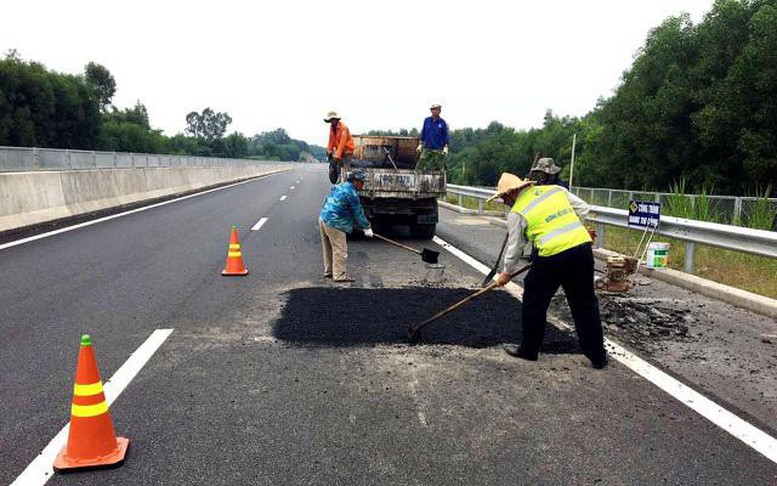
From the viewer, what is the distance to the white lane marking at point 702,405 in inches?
131

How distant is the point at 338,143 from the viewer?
11211 mm

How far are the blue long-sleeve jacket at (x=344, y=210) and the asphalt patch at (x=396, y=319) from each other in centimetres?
101

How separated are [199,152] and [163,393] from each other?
149 m

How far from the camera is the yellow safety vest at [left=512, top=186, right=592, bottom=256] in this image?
4.50 meters

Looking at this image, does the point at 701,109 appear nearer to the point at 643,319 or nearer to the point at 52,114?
the point at 643,319

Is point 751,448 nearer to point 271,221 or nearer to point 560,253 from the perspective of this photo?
point 560,253

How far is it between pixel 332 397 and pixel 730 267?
22.4 ft

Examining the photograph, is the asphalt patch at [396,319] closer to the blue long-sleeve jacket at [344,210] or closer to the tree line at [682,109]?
the blue long-sleeve jacket at [344,210]

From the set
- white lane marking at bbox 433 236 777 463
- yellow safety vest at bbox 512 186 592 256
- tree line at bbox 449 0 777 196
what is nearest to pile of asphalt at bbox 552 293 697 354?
white lane marking at bbox 433 236 777 463

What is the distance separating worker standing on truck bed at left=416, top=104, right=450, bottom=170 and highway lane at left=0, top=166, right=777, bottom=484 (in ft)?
17.3

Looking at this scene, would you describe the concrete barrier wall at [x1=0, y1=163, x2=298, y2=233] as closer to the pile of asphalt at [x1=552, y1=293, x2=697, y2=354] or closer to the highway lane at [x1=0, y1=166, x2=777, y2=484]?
the highway lane at [x1=0, y1=166, x2=777, y2=484]

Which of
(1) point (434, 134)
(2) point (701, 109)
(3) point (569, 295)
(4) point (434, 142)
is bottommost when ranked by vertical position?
(3) point (569, 295)

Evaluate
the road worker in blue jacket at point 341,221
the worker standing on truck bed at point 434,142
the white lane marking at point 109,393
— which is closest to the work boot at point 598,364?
the white lane marking at point 109,393

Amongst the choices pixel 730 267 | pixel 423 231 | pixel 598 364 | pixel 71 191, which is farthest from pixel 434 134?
pixel 71 191
